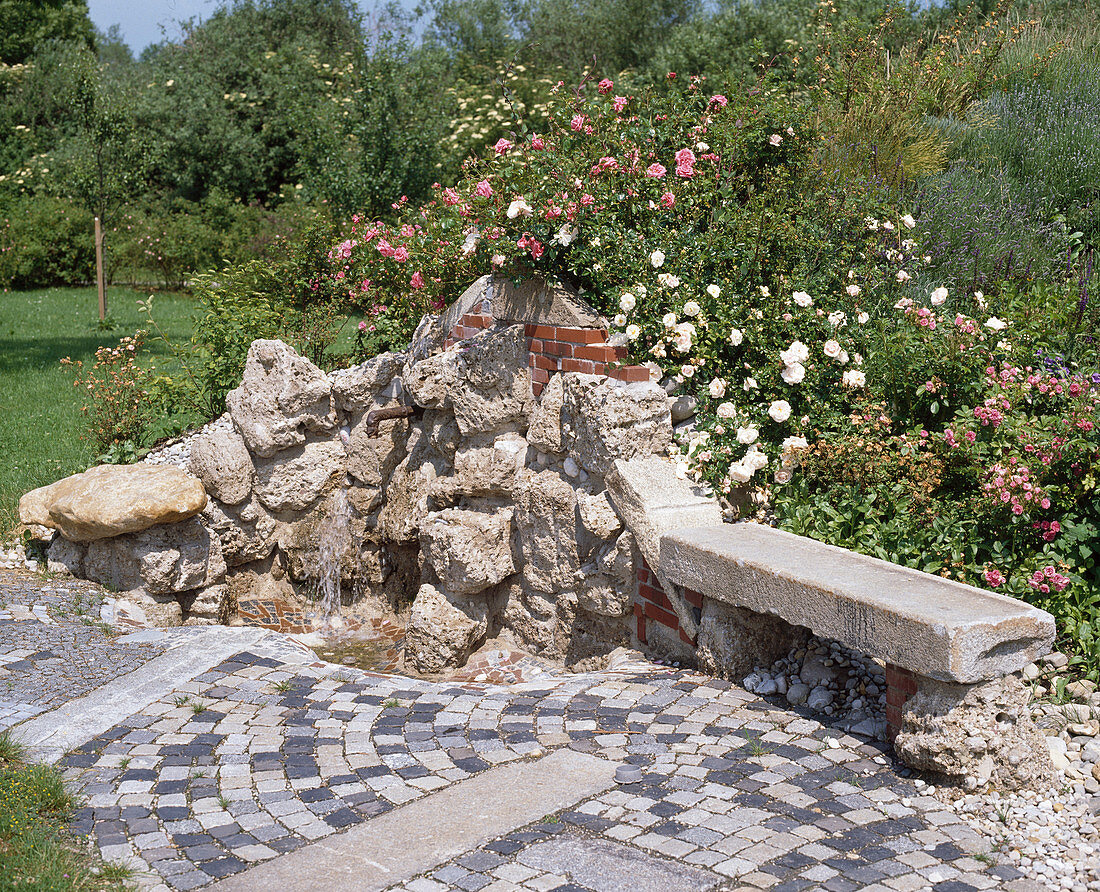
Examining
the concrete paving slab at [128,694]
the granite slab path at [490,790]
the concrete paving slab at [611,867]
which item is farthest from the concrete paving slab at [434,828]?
the concrete paving slab at [128,694]

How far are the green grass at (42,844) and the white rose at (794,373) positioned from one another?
3654 millimetres

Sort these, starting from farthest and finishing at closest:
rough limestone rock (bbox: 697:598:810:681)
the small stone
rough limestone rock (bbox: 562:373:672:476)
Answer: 1. rough limestone rock (bbox: 562:373:672:476)
2. rough limestone rock (bbox: 697:598:810:681)
3. the small stone

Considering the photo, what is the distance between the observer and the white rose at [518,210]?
5520 millimetres

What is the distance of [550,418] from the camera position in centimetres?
558

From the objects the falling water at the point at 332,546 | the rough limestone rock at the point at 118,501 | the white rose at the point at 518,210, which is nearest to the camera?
the white rose at the point at 518,210

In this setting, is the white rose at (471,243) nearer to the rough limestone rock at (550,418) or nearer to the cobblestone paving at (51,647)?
the rough limestone rock at (550,418)

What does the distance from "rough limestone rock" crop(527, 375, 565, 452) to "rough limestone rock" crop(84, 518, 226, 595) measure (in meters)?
2.39

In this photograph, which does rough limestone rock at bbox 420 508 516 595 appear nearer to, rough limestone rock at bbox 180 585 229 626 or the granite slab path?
the granite slab path

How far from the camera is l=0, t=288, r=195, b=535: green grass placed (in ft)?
24.9

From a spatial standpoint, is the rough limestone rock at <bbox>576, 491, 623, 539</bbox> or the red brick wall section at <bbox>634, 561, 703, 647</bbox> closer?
the red brick wall section at <bbox>634, 561, 703, 647</bbox>

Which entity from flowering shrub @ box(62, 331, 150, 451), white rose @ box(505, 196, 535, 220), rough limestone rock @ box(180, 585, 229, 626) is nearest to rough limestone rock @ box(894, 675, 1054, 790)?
white rose @ box(505, 196, 535, 220)

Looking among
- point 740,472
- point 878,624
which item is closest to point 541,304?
point 740,472

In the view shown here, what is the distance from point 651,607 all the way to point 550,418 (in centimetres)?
125

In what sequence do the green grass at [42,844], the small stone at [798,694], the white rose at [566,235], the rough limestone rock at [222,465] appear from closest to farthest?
1. the green grass at [42,844]
2. the small stone at [798,694]
3. the white rose at [566,235]
4. the rough limestone rock at [222,465]
